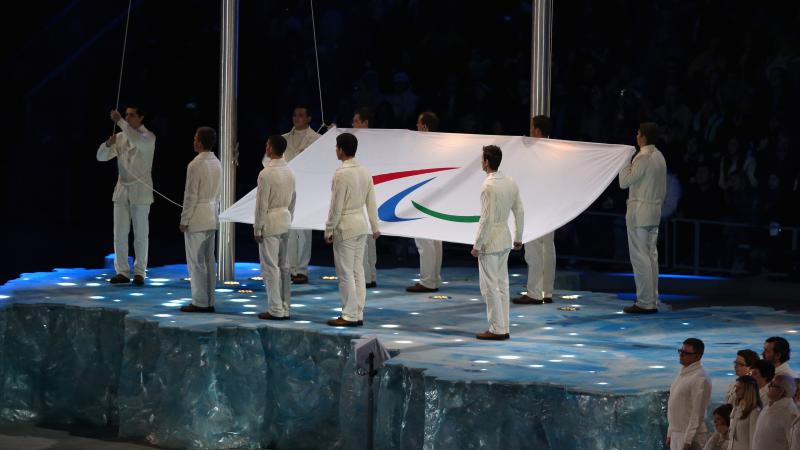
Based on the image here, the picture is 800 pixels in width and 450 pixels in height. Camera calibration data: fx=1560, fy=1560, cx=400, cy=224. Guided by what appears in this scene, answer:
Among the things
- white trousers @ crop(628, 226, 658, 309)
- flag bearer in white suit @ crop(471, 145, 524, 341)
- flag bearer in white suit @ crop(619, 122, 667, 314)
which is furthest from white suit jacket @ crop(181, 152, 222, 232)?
white trousers @ crop(628, 226, 658, 309)

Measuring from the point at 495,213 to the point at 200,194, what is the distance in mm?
2743

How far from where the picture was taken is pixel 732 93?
17922 millimetres

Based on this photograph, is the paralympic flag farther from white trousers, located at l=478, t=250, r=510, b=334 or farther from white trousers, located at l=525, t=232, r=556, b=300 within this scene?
white trousers, located at l=478, t=250, r=510, b=334

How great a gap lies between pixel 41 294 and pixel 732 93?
833 cm

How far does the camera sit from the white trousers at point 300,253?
50.4ft

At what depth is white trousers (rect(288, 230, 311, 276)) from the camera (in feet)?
50.4

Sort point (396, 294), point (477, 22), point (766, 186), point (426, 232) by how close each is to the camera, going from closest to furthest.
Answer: point (426, 232) < point (396, 294) < point (766, 186) < point (477, 22)

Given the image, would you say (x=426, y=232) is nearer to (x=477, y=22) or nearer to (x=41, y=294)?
(x=41, y=294)

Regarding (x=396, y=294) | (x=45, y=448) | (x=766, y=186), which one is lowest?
(x=45, y=448)

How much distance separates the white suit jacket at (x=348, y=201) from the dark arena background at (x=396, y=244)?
2.70 ft

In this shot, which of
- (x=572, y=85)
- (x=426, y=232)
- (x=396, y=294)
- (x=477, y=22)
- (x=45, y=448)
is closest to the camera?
(x=45, y=448)

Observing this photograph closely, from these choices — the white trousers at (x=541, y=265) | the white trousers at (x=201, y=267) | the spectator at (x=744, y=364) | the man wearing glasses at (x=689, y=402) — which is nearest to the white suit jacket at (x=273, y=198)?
the white trousers at (x=201, y=267)

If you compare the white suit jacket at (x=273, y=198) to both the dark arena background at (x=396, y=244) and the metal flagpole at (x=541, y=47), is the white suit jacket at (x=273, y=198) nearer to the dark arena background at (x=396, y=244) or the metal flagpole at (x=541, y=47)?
the dark arena background at (x=396, y=244)

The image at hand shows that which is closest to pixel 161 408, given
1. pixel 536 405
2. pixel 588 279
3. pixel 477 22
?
pixel 536 405
